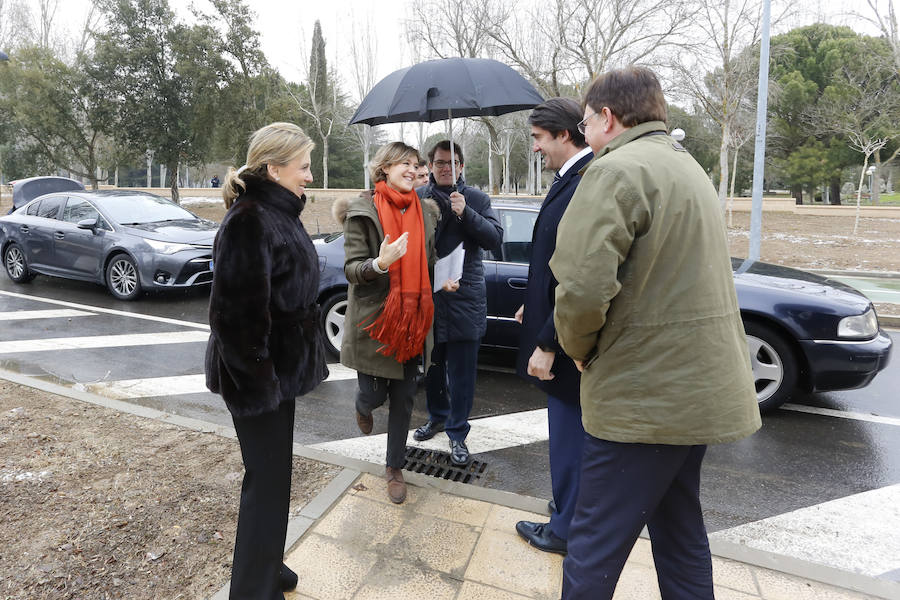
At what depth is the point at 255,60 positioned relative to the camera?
21.6 m

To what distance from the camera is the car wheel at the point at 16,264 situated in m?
9.74

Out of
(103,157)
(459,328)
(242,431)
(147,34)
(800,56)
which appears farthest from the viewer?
(800,56)

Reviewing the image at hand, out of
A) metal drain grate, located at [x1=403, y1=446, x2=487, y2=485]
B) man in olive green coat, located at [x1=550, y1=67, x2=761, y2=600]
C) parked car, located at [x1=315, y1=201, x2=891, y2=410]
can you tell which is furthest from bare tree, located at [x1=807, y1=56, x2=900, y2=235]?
man in olive green coat, located at [x1=550, y1=67, x2=761, y2=600]

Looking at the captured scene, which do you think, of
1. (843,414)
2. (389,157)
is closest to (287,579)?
(389,157)

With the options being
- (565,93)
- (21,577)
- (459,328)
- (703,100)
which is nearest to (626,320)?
(459,328)

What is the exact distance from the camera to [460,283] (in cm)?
358

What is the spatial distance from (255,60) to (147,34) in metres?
3.49

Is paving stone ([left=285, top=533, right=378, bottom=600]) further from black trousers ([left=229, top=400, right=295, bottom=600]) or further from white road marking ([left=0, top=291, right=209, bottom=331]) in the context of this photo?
white road marking ([left=0, top=291, right=209, bottom=331])

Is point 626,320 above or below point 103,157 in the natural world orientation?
below

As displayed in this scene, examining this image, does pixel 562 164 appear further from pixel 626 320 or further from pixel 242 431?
pixel 242 431

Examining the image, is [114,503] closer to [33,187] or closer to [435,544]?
[435,544]

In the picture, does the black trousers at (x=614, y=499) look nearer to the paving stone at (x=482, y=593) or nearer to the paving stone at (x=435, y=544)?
the paving stone at (x=482, y=593)

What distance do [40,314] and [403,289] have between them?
6982 millimetres

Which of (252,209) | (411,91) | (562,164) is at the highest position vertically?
(411,91)
